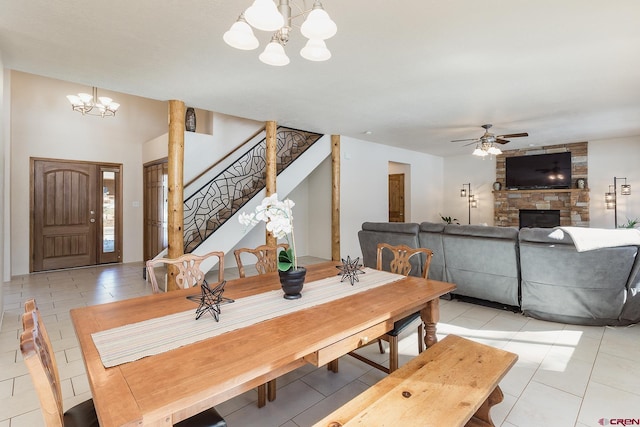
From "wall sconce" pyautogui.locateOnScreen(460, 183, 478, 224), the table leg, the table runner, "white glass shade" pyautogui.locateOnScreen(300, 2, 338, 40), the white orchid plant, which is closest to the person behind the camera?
the table runner

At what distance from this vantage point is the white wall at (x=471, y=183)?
28.4ft

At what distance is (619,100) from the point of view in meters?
4.30

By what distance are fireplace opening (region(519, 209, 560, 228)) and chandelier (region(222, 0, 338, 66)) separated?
8.09 metres

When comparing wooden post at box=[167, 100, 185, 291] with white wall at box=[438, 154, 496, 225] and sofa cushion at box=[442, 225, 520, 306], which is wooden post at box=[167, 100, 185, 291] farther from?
white wall at box=[438, 154, 496, 225]

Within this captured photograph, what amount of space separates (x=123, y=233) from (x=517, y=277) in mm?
6782

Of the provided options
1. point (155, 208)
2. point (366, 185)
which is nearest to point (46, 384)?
point (155, 208)

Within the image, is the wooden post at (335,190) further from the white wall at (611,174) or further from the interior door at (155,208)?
the white wall at (611,174)

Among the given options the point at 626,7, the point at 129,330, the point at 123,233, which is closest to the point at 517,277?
the point at 626,7

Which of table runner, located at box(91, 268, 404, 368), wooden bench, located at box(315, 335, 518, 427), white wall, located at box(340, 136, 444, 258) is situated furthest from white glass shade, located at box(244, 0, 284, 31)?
white wall, located at box(340, 136, 444, 258)

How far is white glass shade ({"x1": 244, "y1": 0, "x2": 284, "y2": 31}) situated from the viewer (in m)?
1.45

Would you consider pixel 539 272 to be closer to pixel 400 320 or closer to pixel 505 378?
pixel 505 378

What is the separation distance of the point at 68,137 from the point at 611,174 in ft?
36.1

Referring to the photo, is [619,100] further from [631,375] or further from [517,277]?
[631,375]

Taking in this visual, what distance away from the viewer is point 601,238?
9.86 ft
